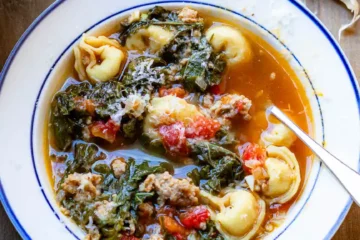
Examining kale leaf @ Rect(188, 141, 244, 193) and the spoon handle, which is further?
kale leaf @ Rect(188, 141, 244, 193)

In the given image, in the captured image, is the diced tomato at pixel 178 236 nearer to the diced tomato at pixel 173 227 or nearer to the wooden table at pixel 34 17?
the diced tomato at pixel 173 227

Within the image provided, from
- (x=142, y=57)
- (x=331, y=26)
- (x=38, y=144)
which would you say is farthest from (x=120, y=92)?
(x=331, y=26)

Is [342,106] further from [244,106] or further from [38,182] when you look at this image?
[38,182]

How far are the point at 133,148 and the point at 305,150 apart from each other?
1.25m

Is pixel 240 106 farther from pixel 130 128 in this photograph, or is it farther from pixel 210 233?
pixel 210 233

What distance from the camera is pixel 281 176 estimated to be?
3.93m

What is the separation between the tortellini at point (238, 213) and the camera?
151 inches

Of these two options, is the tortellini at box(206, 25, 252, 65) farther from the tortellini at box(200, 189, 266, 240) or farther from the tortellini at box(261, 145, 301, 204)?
the tortellini at box(200, 189, 266, 240)

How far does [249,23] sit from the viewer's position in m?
4.21

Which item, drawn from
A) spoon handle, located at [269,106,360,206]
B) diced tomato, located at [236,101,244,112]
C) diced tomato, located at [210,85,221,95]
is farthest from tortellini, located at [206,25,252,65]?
spoon handle, located at [269,106,360,206]

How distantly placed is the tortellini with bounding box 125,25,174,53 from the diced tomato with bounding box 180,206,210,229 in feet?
4.14

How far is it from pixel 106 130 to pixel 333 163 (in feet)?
5.18

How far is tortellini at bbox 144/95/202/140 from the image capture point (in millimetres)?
4020

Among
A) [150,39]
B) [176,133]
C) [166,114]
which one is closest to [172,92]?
[166,114]
